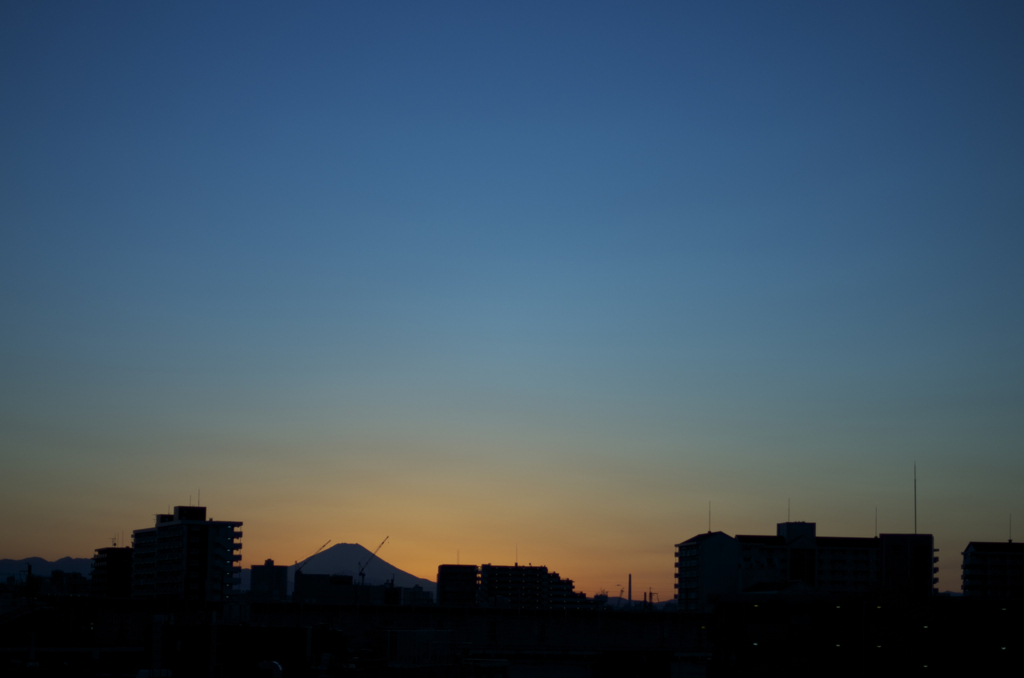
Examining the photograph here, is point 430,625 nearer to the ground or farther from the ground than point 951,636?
nearer to the ground

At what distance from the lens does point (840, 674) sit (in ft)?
258

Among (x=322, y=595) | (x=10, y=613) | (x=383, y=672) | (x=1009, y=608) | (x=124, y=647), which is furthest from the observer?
(x=322, y=595)

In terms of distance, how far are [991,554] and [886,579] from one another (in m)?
46.0

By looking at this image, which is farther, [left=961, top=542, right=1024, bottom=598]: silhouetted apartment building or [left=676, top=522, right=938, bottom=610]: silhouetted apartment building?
[left=961, top=542, right=1024, bottom=598]: silhouetted apartment building

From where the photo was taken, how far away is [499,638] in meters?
152

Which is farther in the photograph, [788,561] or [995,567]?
[995,567]

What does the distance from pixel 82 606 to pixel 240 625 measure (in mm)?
76467

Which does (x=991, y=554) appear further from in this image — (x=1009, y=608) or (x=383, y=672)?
(x=383, y=672)

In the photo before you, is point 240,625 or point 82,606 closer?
point 240,625

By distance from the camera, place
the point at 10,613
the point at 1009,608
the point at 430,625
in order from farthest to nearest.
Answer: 1. the point at 430,625
2. the point at 10,613
3. the point at 1009,608

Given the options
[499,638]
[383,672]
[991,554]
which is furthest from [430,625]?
[991,554]

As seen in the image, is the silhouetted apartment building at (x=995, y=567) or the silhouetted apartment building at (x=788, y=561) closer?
the silhouetted apartment building at (x=788, y=561)

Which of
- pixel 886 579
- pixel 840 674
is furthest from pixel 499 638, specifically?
pixel 840 674

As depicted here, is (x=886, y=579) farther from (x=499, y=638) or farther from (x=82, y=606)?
(x=82, y=606)
